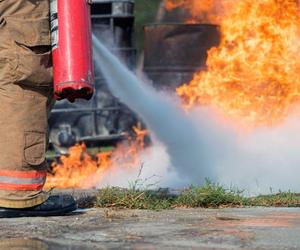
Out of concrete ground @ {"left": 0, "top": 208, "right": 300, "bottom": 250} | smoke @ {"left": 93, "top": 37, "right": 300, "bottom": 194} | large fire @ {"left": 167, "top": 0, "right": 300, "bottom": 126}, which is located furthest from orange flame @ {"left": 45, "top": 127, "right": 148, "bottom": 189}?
concrete ground @ {"left": 0, "top": 208, "right": 300, "bottom": 250}

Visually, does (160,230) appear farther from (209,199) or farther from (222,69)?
(222,69)

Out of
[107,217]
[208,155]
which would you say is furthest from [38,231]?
[208,155]

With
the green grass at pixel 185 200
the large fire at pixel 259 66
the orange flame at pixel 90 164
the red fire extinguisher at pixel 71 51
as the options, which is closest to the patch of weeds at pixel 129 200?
the green grass at pixel 185 200

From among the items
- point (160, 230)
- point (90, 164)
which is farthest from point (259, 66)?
point (160, 230)

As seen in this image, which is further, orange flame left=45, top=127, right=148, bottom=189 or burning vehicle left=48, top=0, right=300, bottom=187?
orange flame left=45, top=127, right=148, bottom=189

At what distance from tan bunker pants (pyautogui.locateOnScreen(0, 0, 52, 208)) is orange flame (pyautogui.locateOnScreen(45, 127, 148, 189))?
10.6 feet

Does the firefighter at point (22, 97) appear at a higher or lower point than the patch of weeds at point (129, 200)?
higher

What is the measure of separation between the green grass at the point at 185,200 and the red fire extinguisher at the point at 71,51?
2.69 ft

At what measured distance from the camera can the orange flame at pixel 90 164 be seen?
26.7 feet

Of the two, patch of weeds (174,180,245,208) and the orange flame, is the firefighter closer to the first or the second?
patch of weeds (174,180,245,208)

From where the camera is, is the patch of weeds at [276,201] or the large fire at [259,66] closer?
the patch of weeds at [276,201]

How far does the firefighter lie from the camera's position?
455cm

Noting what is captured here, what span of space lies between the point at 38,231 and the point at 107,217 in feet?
1.78

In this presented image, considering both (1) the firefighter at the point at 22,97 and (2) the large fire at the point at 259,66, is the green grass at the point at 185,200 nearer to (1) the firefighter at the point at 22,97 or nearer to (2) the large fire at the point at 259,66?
(1) the firefighter at the point at 22,97
